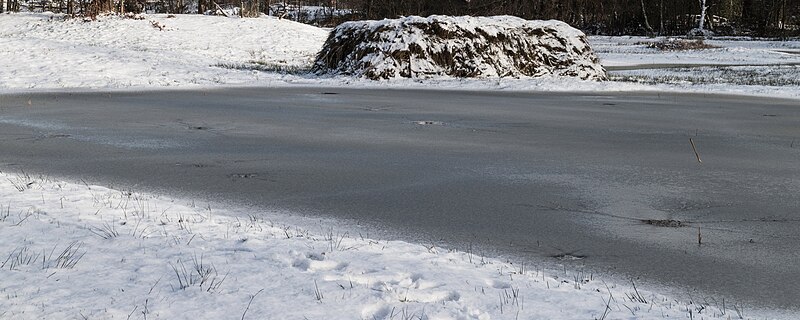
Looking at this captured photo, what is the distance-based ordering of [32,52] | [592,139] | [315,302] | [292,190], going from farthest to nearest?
[32,52] → [592,139] → [292,190] → [315,302]

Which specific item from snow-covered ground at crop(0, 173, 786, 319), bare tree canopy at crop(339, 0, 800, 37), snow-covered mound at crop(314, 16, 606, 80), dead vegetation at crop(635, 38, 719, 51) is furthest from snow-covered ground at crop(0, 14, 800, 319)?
bare tree canopy at crop(339, 0, 800, 37)

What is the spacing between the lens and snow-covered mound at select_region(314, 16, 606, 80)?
2367 centimetres

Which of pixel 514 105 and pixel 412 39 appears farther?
pixel 412 39

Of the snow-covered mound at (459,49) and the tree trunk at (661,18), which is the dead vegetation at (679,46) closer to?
the tree trunk at (661,18)

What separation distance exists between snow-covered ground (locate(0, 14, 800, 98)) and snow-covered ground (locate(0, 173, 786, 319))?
51.2 ft

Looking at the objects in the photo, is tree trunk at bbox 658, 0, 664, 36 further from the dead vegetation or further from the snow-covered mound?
the snow-covered mound

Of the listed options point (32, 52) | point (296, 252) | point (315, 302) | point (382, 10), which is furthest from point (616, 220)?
point (382, 10)

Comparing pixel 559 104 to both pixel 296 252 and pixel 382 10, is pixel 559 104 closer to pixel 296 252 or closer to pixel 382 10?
pixel 296 252

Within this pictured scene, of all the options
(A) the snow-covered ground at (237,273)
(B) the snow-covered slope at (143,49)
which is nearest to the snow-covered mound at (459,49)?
(B) the snow-covered slope at (143,49)

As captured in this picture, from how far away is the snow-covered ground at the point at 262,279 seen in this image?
13.2 feet

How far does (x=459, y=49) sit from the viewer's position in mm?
24172

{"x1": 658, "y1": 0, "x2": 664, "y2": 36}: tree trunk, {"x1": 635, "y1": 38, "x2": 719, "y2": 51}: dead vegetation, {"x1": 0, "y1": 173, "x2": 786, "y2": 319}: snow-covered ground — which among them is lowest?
{"x1": 0, "y1": 173, "x2": 786, "y2": 319}: snow-covered ground

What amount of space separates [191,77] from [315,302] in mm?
19804

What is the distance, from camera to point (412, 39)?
78.1ft
